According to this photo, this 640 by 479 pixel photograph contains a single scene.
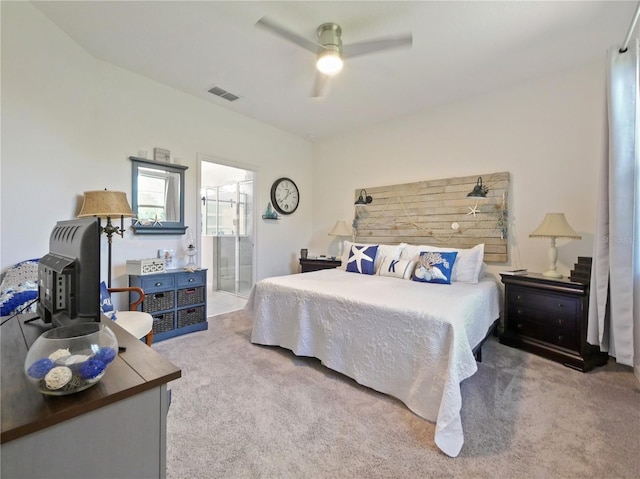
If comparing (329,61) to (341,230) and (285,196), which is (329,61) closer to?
(341,230)

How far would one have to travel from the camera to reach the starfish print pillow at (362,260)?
11.7 feet

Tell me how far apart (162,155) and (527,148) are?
4.12 m

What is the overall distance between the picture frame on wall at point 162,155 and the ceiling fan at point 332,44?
208 centimetres

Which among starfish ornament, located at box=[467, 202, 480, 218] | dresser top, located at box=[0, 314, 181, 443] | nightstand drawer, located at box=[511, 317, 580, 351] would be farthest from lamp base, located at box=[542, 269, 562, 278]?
dresser top, located at box=[0, 314, 181, 443]

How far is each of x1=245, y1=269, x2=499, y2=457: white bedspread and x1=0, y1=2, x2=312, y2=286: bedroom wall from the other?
1809 mm

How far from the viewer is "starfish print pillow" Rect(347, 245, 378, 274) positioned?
3580 mm

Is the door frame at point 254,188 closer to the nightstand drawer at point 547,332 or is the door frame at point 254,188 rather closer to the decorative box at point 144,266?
the decorative box at point 144,266

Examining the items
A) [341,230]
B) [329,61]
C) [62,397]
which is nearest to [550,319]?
[341,230]

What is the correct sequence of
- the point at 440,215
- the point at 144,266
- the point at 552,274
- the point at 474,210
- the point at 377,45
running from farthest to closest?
the point at 440,215, the point at 474,210, the point at 144,266, the point at 552,274, the point at 377,45

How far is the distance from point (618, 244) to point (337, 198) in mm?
3481

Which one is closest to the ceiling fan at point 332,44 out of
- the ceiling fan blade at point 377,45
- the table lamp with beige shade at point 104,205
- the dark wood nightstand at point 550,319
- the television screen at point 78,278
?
the ceiling fan blade at point 377,45

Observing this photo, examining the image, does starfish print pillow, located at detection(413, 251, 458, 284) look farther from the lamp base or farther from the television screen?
the television screen

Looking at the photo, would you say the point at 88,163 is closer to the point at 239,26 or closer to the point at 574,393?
the point at 239,26

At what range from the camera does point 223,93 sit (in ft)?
11.8
